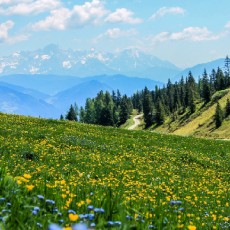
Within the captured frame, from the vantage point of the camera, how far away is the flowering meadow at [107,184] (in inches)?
186

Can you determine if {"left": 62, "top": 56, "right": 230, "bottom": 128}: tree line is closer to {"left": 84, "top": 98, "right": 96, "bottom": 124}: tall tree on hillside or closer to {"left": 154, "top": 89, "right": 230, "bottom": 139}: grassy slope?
{"left": 84, "top": 98, "right": 96, "bottom": 124}: tall tree on hillside

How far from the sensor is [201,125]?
14750 cm

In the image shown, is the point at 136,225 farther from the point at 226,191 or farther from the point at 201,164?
the point at 201,164

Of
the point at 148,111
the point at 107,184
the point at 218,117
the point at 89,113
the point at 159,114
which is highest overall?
the point at 89,113

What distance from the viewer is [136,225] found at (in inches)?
178

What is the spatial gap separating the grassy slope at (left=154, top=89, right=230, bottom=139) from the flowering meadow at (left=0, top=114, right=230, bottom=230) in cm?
10143

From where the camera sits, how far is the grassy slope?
130 metres

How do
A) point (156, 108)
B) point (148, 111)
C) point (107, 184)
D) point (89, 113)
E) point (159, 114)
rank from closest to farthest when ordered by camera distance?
point (107, 184) → point (159, 114) → point (156, 108) → point (148, 111) → point (89, 113)

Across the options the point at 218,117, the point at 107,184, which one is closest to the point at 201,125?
the point at 218,117

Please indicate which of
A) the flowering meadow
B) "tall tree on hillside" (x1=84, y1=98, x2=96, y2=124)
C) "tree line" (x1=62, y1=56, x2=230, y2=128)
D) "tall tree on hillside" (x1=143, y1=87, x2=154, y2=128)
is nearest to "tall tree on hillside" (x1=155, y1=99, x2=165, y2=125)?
"tree line" (x1=62, y1=56, x2=230, y2=128)

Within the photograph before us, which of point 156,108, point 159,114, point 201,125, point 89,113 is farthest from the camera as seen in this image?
point 89,113

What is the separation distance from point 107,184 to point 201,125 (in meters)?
140

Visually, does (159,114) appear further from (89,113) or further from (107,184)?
(107,184)

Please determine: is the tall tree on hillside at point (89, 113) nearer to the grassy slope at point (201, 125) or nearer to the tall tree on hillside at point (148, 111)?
the tall tree on hillside at point (148, 111)
